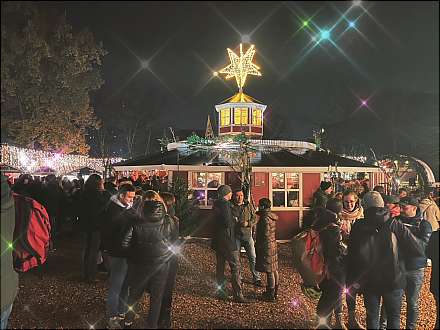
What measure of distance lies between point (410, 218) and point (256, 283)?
304 cm

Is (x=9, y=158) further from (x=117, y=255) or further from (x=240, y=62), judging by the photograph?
(x=117, y=255)

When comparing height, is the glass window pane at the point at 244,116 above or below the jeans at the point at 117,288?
above

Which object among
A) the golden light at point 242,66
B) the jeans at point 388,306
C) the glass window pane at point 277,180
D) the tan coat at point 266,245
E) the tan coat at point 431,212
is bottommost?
the jeans at point 388,306

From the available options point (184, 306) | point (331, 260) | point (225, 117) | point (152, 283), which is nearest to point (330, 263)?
point (331, 260)

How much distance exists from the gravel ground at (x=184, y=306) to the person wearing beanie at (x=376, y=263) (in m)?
1.44

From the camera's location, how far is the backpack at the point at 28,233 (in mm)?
4102

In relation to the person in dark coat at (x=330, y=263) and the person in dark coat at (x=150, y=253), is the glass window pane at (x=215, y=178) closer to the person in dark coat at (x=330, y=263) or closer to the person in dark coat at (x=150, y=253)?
the person in dark coat at (x=330, y=263)

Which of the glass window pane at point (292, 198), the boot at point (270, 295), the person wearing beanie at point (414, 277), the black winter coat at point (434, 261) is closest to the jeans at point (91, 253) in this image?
the boot at point (270, 295)

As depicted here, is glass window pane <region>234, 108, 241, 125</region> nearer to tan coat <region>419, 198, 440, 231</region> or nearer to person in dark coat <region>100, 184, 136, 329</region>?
tan coat <region>419, 198, 440, 231</region>

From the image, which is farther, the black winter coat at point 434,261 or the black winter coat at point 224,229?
the black winter coat at point 224,229

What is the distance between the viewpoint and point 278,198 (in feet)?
48.3

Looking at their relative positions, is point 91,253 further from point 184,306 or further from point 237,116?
point 237,116

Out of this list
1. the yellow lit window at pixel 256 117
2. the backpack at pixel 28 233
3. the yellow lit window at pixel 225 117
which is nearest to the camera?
the backpack at pixel 28 233

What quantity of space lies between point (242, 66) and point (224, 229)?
1335 centimetres
